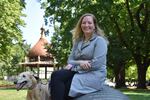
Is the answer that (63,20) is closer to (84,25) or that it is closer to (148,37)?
(148,37)

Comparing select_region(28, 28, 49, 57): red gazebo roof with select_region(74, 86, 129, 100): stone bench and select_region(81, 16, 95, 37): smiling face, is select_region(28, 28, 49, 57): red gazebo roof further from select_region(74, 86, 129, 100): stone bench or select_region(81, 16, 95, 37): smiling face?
select_region(74, 86, 129, 100): stone bench

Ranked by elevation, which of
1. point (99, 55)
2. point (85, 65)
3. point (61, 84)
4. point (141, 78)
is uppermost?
point (99, 55)

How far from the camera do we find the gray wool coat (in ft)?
21.4

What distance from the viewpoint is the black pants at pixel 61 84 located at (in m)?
6.41

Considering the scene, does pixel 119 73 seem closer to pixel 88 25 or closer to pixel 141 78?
pixel 141 78

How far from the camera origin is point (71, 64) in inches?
268

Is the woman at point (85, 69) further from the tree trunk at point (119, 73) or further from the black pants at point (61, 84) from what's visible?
the tree trunk at point (119, 73)

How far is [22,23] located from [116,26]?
10.4 meters

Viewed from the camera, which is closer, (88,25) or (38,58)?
(88,25)

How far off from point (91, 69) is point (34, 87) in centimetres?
100

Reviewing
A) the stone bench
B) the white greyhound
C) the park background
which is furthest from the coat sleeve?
the park background

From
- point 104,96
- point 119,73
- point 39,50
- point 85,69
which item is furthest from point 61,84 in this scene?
point 39,50

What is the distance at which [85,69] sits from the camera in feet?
21.6

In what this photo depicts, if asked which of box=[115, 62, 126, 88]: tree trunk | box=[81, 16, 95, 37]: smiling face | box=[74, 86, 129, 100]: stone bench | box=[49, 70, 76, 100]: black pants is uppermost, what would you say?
box=[81, 16, 95, 37]: smiling face
